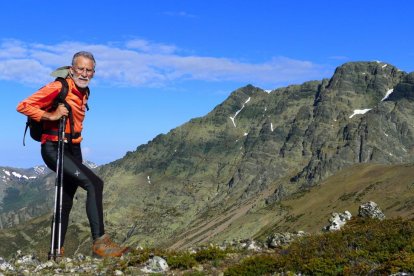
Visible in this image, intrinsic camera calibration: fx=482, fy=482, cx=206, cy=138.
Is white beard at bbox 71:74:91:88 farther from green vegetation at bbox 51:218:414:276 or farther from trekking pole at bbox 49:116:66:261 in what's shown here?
green vegetation at bbox 51:218:414:276

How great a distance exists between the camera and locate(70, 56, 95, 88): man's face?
1391 centimetres

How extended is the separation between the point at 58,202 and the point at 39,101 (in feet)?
10.3

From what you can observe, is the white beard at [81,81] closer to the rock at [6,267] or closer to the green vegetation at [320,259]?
the green vegetation at [320,259]

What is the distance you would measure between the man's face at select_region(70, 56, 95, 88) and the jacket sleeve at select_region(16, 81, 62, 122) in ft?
1.86

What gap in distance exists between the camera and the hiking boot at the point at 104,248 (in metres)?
14.5

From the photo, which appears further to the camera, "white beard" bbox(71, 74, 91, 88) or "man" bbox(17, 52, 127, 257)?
"white beard" bbox(71, 74, 91, 88)

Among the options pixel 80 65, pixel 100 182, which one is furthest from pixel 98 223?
A: pixel 80 65

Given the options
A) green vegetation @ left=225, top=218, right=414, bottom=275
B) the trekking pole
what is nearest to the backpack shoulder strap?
the trekking pole

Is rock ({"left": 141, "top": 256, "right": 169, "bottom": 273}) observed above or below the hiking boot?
below

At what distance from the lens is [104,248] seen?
47.8 feet

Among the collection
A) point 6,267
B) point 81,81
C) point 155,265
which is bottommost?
point 155,265

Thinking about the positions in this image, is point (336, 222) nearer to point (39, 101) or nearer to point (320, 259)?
point (320, 259)

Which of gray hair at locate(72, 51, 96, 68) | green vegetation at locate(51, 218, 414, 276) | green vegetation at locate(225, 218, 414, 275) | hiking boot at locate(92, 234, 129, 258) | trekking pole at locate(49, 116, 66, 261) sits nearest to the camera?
green vegetation at locate(225, 218, 414, 275)

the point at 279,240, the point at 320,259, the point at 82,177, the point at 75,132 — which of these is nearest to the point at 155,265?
the point at 82,177
